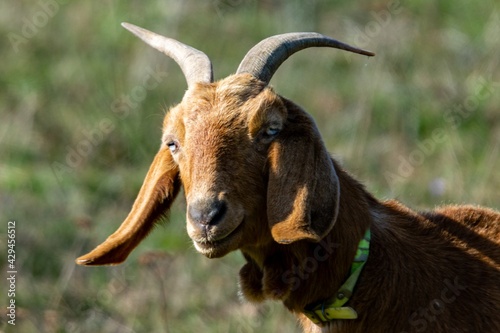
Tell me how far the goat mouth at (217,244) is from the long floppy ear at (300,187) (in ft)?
0.52

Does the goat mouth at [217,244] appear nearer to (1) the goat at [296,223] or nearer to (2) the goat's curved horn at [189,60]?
(1) the goat at [296,223]

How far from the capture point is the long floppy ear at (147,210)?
4.97 metres

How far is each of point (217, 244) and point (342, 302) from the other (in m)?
0.71

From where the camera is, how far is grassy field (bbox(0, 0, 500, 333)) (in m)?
7.91

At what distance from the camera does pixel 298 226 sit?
436cm

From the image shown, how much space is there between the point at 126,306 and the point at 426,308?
3.36 metres

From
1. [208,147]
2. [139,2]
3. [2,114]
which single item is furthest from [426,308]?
[139,2]

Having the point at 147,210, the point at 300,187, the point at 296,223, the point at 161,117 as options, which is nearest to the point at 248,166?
the point at 300,187

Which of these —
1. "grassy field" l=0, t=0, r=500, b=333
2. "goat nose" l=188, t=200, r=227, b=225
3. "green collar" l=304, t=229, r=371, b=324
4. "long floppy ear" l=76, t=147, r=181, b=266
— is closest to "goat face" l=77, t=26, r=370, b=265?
"goat nose" l=188, t=200, r=227, b=225

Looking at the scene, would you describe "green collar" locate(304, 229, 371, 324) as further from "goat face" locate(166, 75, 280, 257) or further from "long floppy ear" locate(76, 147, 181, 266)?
"long floppy ear" locate(76, 147, 181, 266)

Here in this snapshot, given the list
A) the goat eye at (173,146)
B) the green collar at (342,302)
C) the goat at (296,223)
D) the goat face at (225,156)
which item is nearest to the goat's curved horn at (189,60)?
the goat at (296,223)

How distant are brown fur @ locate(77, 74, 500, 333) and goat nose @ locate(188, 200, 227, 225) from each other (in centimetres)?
1

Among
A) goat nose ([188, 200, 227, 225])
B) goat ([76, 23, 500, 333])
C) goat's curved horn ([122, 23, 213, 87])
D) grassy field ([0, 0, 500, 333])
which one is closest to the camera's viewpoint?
goat nose ([188, 200, 227, 225])

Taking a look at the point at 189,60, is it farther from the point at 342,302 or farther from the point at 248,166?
the point at 342,302
